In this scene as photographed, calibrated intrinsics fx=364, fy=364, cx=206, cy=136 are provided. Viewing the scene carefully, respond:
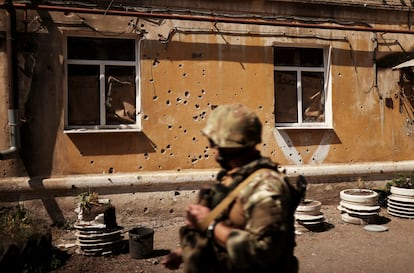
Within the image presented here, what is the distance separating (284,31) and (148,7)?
286 cm

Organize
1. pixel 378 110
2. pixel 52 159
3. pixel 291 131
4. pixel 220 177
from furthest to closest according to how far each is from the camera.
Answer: pixel 378 110 → pixel 291 131 → pixel 52 159 → pixel 220 177

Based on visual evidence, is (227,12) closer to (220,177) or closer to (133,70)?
(133,70)

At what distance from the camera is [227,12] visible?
7.30m

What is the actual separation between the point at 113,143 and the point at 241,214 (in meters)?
5.16

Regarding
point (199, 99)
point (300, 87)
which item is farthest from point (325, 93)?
point (199, 99)

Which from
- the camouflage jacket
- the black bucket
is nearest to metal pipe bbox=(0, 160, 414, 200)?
the black bucket

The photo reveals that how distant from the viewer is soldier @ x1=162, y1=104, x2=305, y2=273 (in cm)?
179

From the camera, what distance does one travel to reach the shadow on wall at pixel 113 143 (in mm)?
6492

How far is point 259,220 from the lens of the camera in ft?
5.84

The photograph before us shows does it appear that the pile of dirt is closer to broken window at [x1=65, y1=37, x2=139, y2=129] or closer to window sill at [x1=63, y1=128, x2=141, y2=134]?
window sill at [x1=63, y1=128, x2=141, y2=134]

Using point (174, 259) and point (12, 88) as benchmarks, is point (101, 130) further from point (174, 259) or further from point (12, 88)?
point (174, 259)

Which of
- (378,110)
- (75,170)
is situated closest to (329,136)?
(378,110)

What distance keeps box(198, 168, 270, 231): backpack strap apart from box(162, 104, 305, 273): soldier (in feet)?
0.04

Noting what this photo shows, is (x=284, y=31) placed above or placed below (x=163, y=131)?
above
